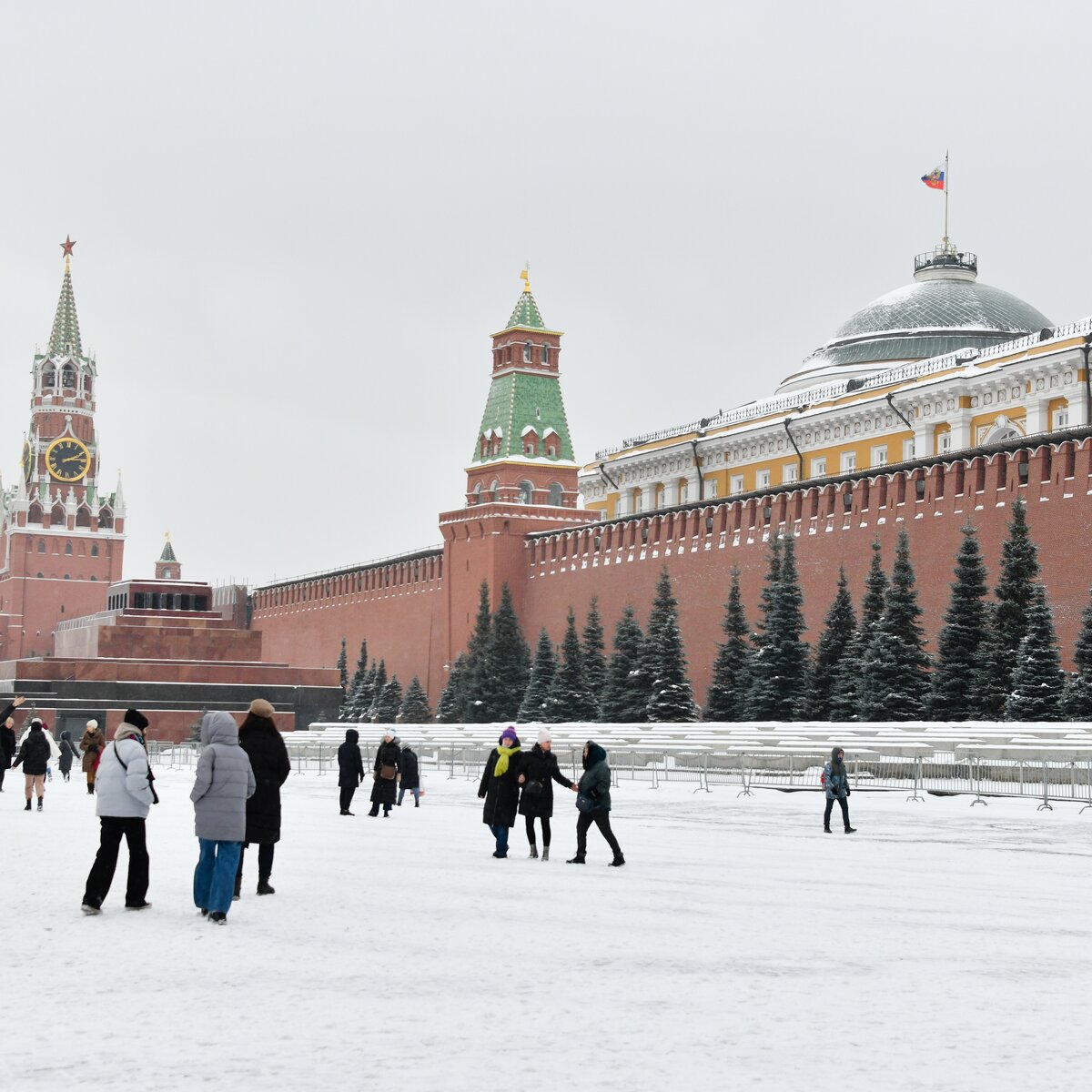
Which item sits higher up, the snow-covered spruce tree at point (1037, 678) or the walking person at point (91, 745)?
the snow-covered spruce tree at point (1037, 678)

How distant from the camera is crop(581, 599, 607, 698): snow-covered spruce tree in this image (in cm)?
4078

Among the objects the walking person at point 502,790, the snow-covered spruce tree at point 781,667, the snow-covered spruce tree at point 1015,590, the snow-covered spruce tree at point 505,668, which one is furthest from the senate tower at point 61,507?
the walking person at point 502,790

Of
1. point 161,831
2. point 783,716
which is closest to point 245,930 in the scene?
point 161,831

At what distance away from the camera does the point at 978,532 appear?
32.9 metres

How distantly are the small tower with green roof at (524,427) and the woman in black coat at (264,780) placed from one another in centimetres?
4195

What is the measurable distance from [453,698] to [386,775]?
29.6m

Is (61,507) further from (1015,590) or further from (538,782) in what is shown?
(538,782)

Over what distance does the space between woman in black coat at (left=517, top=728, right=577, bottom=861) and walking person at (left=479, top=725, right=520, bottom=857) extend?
0.21 feet

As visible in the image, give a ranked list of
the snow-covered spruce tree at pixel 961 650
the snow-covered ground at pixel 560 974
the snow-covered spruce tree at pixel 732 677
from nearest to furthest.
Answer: the snow-covered ground at pixel 560 974, the snow-covered spruce tree at pixel 961 650, the snow-covered spruce tree at pixel 732 677

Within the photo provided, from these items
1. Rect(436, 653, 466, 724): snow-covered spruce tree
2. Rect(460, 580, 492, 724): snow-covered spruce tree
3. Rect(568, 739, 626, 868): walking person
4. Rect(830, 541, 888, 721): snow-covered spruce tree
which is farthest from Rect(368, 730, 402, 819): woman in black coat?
Rect(436, 653, 466, 724): snow-covered spruce tree

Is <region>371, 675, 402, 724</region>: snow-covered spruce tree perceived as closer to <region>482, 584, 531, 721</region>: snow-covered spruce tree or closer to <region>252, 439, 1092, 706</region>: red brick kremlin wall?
<region>252, 439, 1092, 706</region>: red brick kremlin wall

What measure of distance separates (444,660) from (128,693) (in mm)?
8976

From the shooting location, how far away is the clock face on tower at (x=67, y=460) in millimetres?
86875

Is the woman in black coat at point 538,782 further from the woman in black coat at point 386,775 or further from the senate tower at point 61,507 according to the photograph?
the senate tower at point 61,507
